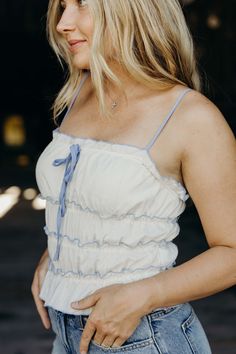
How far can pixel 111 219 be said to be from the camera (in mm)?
1686

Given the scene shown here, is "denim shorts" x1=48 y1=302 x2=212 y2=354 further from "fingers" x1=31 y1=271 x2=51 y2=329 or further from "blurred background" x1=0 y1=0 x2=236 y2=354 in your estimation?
"blurred background" x1=0 y1=0 x2=236 y2=354

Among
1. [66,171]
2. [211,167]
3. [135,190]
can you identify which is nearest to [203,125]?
[211,167]

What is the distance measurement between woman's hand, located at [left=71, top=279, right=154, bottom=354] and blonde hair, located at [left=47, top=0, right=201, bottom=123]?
408 millimetres

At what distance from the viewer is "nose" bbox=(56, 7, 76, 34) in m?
1.83

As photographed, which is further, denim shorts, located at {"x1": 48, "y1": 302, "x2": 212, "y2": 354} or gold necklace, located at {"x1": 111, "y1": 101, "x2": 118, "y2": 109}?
gold necklace, located at {"x1": 111, "y1": 101, "x2": 118, "y2": 109}

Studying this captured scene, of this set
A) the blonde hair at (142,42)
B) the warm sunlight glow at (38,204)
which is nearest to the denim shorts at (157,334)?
the blonde hair at (142,42)

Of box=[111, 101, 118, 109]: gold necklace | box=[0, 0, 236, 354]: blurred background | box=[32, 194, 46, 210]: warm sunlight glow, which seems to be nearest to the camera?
box=[111, 101, 118, 109]: gold necklace

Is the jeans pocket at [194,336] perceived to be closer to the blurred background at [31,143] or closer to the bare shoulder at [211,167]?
the bare shoulder at [211,167]

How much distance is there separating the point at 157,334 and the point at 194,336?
0.09 m

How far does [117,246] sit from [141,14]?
492 millimetres

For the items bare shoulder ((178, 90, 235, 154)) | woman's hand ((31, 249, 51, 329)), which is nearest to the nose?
bare shoulder ((178, 90, 235, 154))

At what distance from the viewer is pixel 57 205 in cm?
178

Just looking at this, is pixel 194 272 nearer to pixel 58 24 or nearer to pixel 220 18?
pixel 58 24

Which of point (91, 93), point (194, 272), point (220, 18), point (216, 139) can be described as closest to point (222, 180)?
point (216, 139)
